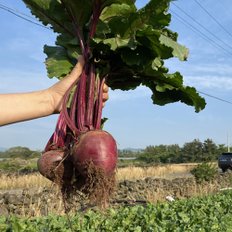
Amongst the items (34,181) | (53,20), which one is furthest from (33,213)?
(34,181)

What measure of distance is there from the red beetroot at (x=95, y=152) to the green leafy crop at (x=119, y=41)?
36 centimetres

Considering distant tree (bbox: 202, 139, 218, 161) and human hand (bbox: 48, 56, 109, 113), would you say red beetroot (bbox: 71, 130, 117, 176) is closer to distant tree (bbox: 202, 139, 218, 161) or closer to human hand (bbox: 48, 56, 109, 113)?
human hand (bbox: 48, 56, 109, 113)

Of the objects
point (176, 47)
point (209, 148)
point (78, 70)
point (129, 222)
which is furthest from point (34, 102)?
point (209, 148)

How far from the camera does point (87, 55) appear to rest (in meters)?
2.25

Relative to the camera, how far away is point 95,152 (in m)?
2.11

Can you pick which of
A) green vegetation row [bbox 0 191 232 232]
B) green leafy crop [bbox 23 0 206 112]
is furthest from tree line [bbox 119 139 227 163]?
green leafy crop [bbox 23 0 206 112]

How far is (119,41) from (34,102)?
538mm

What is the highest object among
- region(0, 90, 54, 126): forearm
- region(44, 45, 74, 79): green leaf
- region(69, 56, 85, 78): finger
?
region(44, 45, 74, 79): green leaf

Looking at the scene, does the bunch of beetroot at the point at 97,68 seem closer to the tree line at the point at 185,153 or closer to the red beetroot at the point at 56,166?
the red beetroot at the point at 56,166

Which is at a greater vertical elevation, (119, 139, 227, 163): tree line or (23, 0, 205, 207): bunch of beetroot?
(119, 139, 227, 163): tree line

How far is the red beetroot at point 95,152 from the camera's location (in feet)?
6.86

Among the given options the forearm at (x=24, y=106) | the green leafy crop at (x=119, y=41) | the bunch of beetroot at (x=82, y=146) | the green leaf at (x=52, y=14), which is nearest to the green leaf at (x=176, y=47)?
the green leafy crop at (x=119, y=41)

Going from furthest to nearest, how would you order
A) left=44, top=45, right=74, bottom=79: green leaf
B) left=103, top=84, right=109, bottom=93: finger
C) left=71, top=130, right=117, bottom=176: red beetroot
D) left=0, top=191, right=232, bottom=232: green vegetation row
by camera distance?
left=0, top=191, right=232, bottom=232: green vegetation row, left=44, top=45, right=74, bottom=79: green leaf, left=103, top=84, right=109, bottom=93: finger, left=71, top=130, right=117, bottom=176: red beetroot

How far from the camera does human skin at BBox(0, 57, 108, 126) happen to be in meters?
1.96
